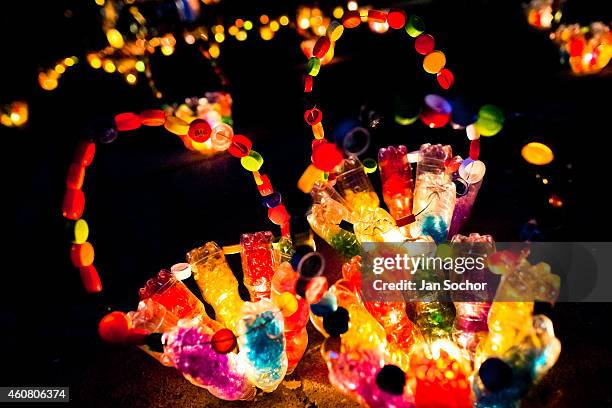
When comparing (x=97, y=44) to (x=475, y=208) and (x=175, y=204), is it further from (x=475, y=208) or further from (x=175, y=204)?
(x=475, y=208)

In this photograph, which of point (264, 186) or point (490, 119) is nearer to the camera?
point (490, 119)

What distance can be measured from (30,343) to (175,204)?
221cm

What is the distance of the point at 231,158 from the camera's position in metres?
6.14

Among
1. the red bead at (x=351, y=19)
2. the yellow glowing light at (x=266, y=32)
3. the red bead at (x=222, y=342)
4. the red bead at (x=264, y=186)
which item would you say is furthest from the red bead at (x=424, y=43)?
the yellow glowing light at (x=266, y=32)

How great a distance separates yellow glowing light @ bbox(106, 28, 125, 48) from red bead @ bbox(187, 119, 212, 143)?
14.9ft

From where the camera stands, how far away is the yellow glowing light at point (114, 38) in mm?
6012

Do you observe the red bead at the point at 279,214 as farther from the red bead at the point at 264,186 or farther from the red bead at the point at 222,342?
the red bead at the point at 222,342

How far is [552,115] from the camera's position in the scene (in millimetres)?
5527

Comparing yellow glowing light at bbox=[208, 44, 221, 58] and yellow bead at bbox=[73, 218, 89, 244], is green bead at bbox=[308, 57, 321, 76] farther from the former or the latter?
yellow glowing light at bbox=[208, 44, 221, 58]

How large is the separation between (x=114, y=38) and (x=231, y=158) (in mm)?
2508

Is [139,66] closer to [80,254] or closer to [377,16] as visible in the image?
[377,16]

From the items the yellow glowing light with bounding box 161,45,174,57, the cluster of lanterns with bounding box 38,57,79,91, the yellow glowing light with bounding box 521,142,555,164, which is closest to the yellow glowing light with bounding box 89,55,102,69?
the cluster of lanterns with bounding box 38,57,79,91

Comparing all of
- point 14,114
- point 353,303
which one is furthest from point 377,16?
point 14,114

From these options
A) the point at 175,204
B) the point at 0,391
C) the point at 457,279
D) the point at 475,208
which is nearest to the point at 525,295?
the point at 457,279
